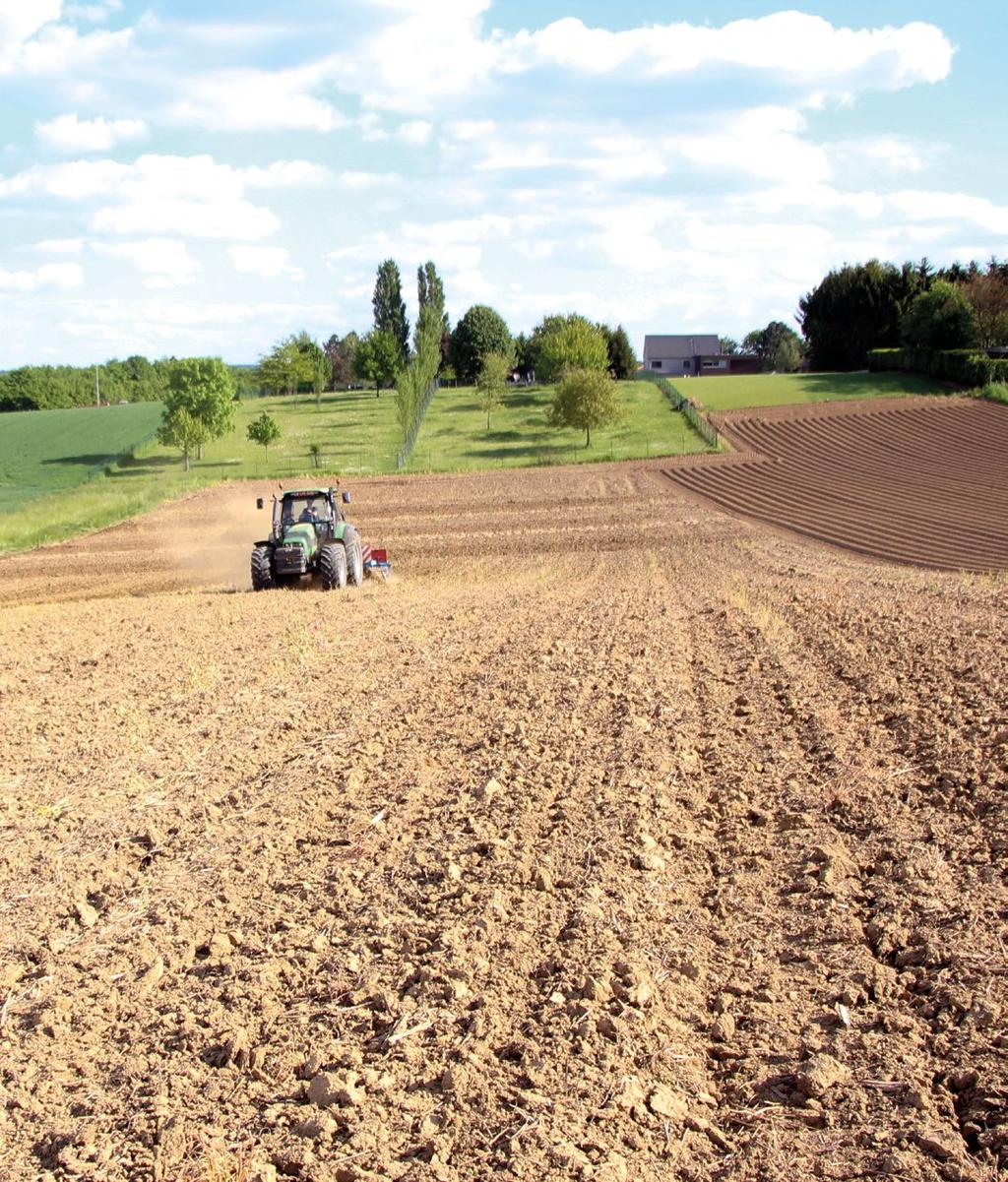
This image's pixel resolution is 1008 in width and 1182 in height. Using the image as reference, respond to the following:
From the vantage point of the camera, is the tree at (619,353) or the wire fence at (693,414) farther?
the tree at (619,353)

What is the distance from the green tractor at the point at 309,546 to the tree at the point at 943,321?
2444 inches

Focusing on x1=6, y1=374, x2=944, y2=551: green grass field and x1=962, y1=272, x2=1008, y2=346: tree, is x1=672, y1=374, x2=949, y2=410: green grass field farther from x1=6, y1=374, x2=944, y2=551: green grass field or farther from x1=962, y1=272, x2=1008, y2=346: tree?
x1=962, y1=272, x2=1008, y2=346: tree

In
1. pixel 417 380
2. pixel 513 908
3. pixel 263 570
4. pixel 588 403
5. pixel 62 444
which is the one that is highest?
pixel 417 380

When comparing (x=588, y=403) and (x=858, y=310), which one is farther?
(x=858, y=310)

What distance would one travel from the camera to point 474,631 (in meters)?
15.6

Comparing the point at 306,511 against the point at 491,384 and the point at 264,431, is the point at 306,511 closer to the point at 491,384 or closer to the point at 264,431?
the point at 264,431

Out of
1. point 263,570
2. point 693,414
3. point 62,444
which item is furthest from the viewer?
point 62,444

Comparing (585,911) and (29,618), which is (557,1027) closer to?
(585,911)

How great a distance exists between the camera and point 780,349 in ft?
398

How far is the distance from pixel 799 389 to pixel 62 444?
50.4 metres

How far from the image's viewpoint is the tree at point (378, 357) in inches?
3607

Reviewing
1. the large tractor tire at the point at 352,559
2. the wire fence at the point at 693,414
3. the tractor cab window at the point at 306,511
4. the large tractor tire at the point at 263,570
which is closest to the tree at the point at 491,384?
the wire fence at the point at 693,414

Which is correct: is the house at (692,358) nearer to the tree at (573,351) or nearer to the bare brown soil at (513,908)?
the tree at (573,351)

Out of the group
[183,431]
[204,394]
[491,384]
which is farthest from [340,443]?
[491,384]
